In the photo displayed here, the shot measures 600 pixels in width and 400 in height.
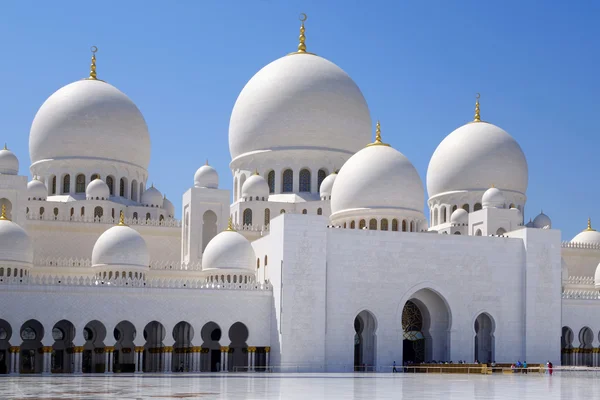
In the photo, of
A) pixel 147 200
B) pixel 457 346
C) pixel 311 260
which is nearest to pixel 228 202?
pixel 147 200

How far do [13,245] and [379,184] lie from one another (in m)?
11.1

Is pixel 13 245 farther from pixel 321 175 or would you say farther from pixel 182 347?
pixel 321 175

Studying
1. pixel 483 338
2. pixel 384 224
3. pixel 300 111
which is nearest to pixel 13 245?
pixel 384 224

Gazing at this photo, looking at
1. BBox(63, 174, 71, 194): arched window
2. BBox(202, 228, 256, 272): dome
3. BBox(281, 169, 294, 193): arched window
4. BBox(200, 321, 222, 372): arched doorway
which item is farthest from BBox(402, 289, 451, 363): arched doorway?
BBox(63, 174, 71, 194): arched window

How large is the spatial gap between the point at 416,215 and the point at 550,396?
16336 millimetres

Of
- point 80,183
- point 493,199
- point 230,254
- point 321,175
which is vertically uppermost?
point 321,175

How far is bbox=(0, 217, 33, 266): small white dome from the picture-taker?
26500 mm

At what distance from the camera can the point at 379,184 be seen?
29.7m

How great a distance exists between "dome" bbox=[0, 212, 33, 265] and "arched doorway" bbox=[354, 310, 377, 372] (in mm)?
9827

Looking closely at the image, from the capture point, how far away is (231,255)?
1117 inches

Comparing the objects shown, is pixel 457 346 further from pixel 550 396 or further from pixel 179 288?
pixel 550 396

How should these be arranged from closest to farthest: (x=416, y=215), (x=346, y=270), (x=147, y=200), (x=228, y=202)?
(x=346, y=270) → (x=416, y=215) → (x=228, y=202) → (x=147, y=200)

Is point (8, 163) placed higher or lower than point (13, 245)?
higher

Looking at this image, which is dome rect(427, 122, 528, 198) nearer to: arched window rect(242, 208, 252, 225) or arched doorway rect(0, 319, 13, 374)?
arched window rect(242, 208, 252, 225)
